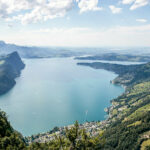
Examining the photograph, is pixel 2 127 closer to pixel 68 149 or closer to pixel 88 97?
pixel 68 149

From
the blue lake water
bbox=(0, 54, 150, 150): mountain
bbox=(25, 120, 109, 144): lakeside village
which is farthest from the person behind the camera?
the blue lake water

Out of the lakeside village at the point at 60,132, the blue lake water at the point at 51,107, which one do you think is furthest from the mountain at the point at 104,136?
the blue lake water at the point at 51,107

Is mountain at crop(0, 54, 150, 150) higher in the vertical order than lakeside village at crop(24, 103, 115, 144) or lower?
higher

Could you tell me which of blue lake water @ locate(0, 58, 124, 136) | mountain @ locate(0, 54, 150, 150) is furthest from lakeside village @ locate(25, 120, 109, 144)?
blue lake water @ locate(0, 58, 124, 136)

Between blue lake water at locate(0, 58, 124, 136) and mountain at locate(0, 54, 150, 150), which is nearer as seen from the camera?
mountain at locate(0, 54, 150, 150)

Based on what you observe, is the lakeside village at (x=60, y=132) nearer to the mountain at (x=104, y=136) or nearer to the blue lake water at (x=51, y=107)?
the mountain at (x=104, y=136)

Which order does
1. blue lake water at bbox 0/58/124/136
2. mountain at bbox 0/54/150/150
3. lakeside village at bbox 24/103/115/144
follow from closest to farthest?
mountain at bbox 0/54/150/150 → lakeside village at bbox 24/103/115/144 → blue lake water at bbox 0/58/124/136

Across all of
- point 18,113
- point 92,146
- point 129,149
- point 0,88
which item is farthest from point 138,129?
point 0,88

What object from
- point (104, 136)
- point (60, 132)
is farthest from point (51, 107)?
point (104, 136)

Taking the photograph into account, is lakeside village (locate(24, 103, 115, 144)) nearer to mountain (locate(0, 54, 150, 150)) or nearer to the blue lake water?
mountain (locate(0, 54, 150, 150))

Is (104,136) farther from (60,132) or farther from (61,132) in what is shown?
(60,132)

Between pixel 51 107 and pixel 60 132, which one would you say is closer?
pixel 60 132

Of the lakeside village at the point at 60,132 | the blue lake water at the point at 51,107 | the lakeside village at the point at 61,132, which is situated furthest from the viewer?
the blue lake water at the point at 51,107
